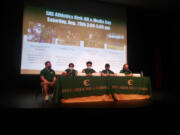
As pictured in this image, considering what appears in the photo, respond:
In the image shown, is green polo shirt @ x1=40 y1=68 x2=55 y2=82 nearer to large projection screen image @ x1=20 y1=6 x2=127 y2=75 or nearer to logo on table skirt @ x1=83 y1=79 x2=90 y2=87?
logo on table skirt @ x1=83 y1=79 x2=90 y2=87

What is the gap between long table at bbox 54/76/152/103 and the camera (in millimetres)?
2445

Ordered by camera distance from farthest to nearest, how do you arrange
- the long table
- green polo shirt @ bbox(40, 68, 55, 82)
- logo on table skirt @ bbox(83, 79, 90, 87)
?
1. green polo shirt @ bbox(40, 68, 55, 82)
2. logo on table skirt @ bbox(83, 79, 90, 87)
3. the long table

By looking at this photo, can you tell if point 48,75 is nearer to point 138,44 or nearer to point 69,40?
point 69,40

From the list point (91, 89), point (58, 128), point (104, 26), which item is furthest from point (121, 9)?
point (58, 128)

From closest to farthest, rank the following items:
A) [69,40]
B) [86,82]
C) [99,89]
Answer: [86,82]
[99,89]
[69,40]

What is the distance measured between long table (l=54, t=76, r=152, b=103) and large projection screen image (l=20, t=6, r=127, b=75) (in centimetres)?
179

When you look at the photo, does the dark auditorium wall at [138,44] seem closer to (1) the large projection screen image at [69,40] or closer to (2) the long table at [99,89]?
(1) the large projection screen image at [69,40]

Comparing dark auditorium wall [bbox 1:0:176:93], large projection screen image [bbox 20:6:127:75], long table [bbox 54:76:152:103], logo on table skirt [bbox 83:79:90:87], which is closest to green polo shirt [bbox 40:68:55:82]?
long table [bbox 54:76:152:103]

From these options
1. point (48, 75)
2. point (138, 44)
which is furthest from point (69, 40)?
point (138, 44)

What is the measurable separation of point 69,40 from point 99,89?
7.56ft

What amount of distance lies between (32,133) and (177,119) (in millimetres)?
1882

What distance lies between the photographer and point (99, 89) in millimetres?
2701

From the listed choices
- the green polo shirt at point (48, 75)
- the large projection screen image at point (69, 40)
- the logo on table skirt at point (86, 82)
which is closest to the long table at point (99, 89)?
the logo on table skirt at point (86, 82)

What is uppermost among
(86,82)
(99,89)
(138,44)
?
(138,44)
